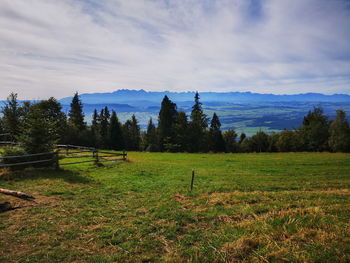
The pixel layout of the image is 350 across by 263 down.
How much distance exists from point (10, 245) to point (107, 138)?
208 feet

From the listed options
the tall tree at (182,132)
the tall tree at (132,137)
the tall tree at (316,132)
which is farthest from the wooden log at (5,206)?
the tall tree at (132,137)

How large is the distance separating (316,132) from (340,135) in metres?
7.53

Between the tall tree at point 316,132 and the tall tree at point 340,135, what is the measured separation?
3680 millimetres

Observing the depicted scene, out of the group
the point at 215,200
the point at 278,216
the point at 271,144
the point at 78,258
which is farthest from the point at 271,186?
the point at 271,144

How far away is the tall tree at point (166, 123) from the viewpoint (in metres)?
56.2

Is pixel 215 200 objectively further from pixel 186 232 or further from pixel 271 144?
pixel 271 144

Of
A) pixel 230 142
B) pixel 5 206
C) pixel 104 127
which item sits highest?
pixel 104 127

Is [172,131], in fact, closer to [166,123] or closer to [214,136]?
[166,123]

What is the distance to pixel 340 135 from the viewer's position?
50156 millimetres

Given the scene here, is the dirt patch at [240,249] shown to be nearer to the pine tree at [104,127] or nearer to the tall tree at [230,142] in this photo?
the pine tree at [104,127]

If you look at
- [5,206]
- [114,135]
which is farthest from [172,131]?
[5,206]

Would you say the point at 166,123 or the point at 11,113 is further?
the point at 166,123

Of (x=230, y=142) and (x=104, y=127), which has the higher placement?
(x=104, y=127)

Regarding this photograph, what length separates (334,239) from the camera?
4.39 meters
